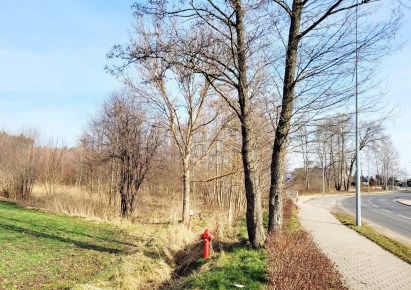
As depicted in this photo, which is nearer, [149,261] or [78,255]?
[149,261]

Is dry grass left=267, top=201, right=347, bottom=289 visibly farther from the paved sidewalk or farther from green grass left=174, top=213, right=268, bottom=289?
the paved sidewalk

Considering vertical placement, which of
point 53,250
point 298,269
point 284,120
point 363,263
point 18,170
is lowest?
point 53,250

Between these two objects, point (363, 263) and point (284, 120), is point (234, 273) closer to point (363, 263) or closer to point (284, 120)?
point (284, 120)

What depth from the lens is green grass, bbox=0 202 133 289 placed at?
838 centimetres

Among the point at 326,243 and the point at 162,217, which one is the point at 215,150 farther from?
the point at 326,243

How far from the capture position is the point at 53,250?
1127cm

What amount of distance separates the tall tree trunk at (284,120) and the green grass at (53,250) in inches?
197

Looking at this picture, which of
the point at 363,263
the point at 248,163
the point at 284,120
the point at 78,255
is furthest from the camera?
the point at 78,255

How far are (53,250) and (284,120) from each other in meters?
8.10

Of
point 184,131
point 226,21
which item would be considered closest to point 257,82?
point 226,21

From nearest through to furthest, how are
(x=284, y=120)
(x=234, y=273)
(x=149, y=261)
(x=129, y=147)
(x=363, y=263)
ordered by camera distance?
(x=234, y=273), (x=284, y=120), (x=363, y=263), (x=149, y=261), (x=129, y=147)

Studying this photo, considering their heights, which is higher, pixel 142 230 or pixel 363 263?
pixel 363 263

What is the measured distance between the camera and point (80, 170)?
3136 centimetres

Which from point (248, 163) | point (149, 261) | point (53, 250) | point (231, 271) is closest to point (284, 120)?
point (248, 163)
